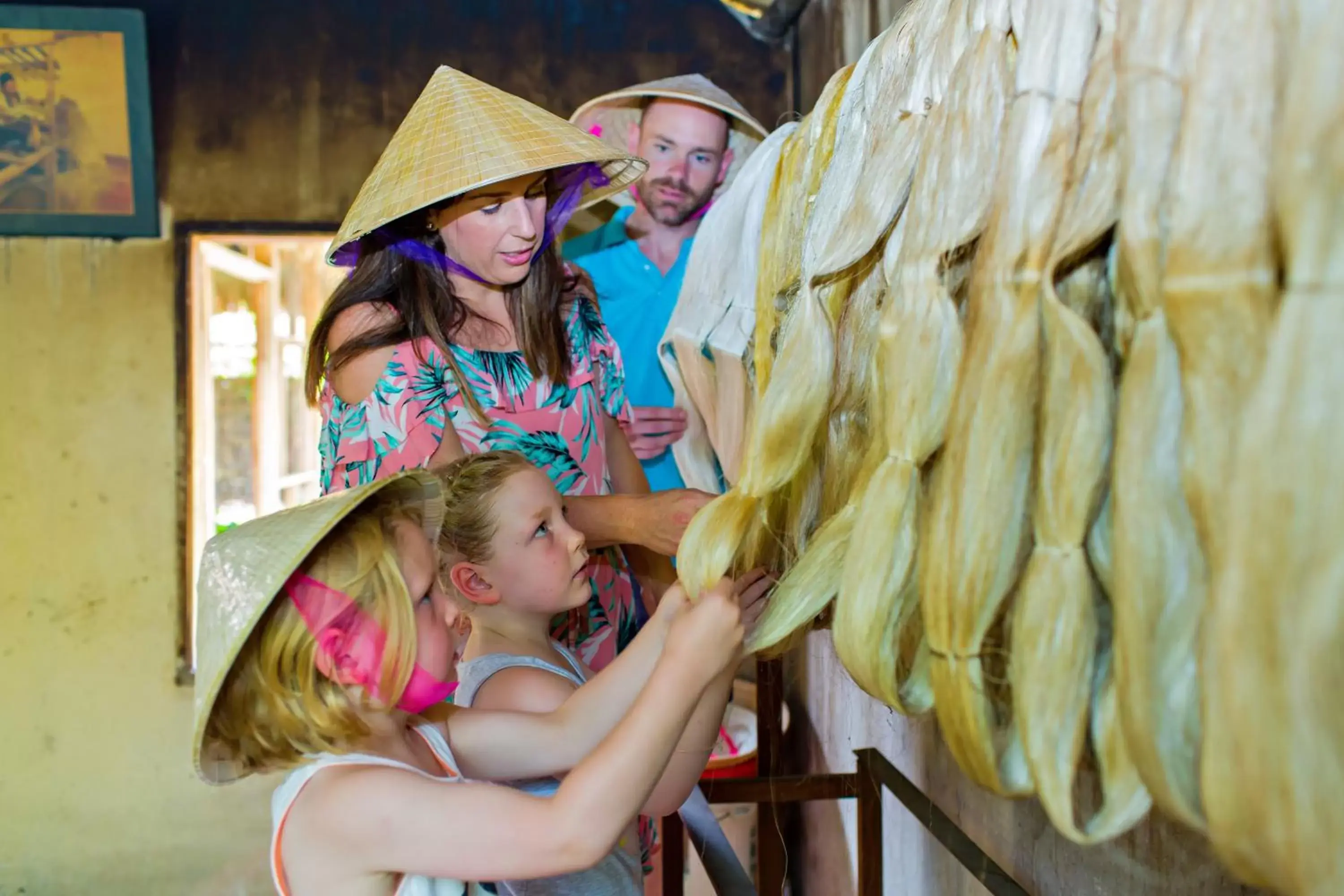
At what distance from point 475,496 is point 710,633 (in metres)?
0.37

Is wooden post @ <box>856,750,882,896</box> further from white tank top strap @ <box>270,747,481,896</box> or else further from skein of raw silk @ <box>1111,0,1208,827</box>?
skein of raw silk @ <box>1111,0,1208,827</box>

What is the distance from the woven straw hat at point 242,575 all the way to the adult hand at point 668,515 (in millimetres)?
245

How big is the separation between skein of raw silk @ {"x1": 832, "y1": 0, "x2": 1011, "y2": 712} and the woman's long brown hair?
68 centimetres

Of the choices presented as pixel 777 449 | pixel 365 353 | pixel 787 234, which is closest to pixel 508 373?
pixel 365 353

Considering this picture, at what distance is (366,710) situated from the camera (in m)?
0.78

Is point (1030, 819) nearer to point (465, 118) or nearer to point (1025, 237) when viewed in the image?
point (1025, 237)

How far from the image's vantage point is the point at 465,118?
101 cm

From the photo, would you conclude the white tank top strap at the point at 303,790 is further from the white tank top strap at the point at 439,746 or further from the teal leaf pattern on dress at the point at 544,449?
the teal leaf pattern on dress at the point at 544,449

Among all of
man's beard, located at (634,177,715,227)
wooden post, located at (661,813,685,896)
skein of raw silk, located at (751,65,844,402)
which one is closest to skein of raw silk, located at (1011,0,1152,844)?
skein of raw silk, located at (751,65,844,402)

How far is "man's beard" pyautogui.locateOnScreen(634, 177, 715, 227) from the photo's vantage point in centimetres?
182

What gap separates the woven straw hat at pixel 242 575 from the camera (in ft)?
2.31

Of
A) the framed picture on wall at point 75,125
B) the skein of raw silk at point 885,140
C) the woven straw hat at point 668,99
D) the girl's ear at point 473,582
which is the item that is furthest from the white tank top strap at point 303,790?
the framed picture on wall at point 75,125

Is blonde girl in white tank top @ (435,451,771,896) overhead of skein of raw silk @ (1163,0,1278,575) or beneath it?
beneath

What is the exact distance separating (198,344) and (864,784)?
2.04m
